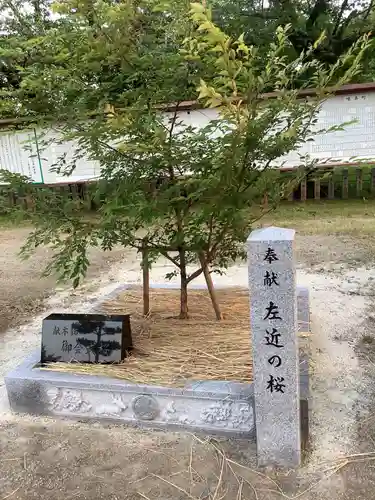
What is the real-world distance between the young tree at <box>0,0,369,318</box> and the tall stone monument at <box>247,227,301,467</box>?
2.20 feet

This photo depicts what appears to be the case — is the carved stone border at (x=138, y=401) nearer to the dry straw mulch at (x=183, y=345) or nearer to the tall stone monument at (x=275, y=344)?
the dry straw mulch at (x=183, y=345)

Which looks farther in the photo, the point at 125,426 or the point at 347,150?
the point at 347,150

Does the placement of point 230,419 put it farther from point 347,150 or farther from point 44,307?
point 347,150

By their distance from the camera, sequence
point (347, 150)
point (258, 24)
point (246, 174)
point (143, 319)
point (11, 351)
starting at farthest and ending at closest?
point (258, 24), point (347, 150), point (11, 351), point (143, 319), point (246, 174)

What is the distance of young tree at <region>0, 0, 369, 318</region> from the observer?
101 inches

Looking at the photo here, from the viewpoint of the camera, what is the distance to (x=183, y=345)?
317cm

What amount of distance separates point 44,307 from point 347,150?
5.71m

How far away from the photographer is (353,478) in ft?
7.20

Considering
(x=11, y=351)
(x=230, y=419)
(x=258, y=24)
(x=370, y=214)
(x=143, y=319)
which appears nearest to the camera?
(x=230, y=419)

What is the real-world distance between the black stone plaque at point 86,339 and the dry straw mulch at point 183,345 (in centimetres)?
6

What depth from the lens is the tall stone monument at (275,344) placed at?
6.90 ft

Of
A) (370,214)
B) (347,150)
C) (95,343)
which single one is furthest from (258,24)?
(95,343)

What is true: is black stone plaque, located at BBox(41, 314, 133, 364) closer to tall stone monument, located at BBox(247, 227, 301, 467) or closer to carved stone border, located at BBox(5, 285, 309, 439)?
carved stone border, located at BBox(5, 285, 309, 439)

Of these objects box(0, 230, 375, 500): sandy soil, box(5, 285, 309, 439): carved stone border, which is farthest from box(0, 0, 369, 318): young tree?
box(0, 230, 375, 500): sandy soil
